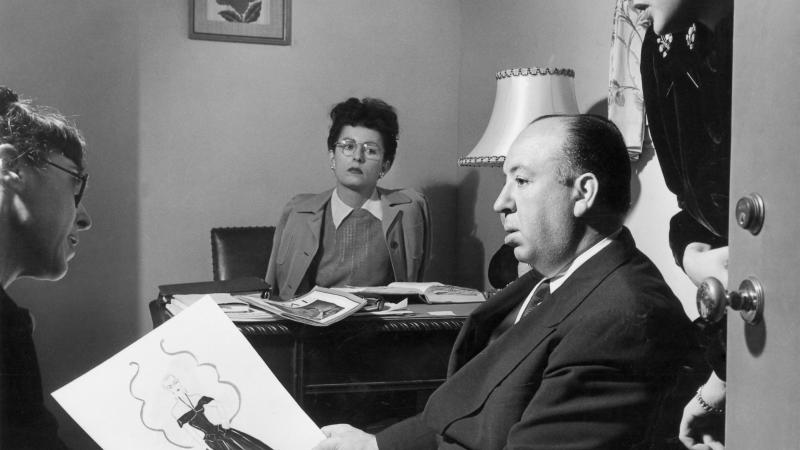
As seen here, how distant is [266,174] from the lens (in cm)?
259

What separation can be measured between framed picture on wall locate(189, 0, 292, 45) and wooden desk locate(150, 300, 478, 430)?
125 centimetres

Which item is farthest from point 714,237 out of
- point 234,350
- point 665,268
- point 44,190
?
point 44,190

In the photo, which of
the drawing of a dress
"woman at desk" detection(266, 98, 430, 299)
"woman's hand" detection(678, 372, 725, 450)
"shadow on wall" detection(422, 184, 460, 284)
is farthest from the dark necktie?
"shadow on wall" detection(422, 184, 460, 284)

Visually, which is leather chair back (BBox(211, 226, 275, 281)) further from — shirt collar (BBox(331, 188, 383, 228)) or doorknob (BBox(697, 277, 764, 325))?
doorknob (BBox(697, 277, 764, 325))

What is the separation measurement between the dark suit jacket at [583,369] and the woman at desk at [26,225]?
988 millimetres

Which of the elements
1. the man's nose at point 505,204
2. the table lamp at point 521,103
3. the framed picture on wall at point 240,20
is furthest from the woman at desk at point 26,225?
the man's nose at point 505,204

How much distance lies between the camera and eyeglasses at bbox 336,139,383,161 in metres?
2.28

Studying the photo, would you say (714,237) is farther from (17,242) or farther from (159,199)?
(159,199)

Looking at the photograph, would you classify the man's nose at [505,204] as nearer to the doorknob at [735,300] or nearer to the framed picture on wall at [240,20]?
the doorknob at [735,300]

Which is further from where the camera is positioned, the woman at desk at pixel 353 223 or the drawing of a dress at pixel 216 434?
the woman at desk at pixel 353 223

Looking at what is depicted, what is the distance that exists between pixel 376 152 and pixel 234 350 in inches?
54.0

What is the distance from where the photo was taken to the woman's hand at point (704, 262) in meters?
0.91

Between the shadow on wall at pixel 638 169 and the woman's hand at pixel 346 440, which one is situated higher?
the shadow on wall at pixel 638 169

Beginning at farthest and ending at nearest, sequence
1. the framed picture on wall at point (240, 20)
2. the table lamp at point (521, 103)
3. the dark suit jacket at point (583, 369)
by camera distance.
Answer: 1. the framed picture on wall at point (240, 20)
2. the table lamp at point (521, 103)
3. the dark suit jacket at point (583, 369)
